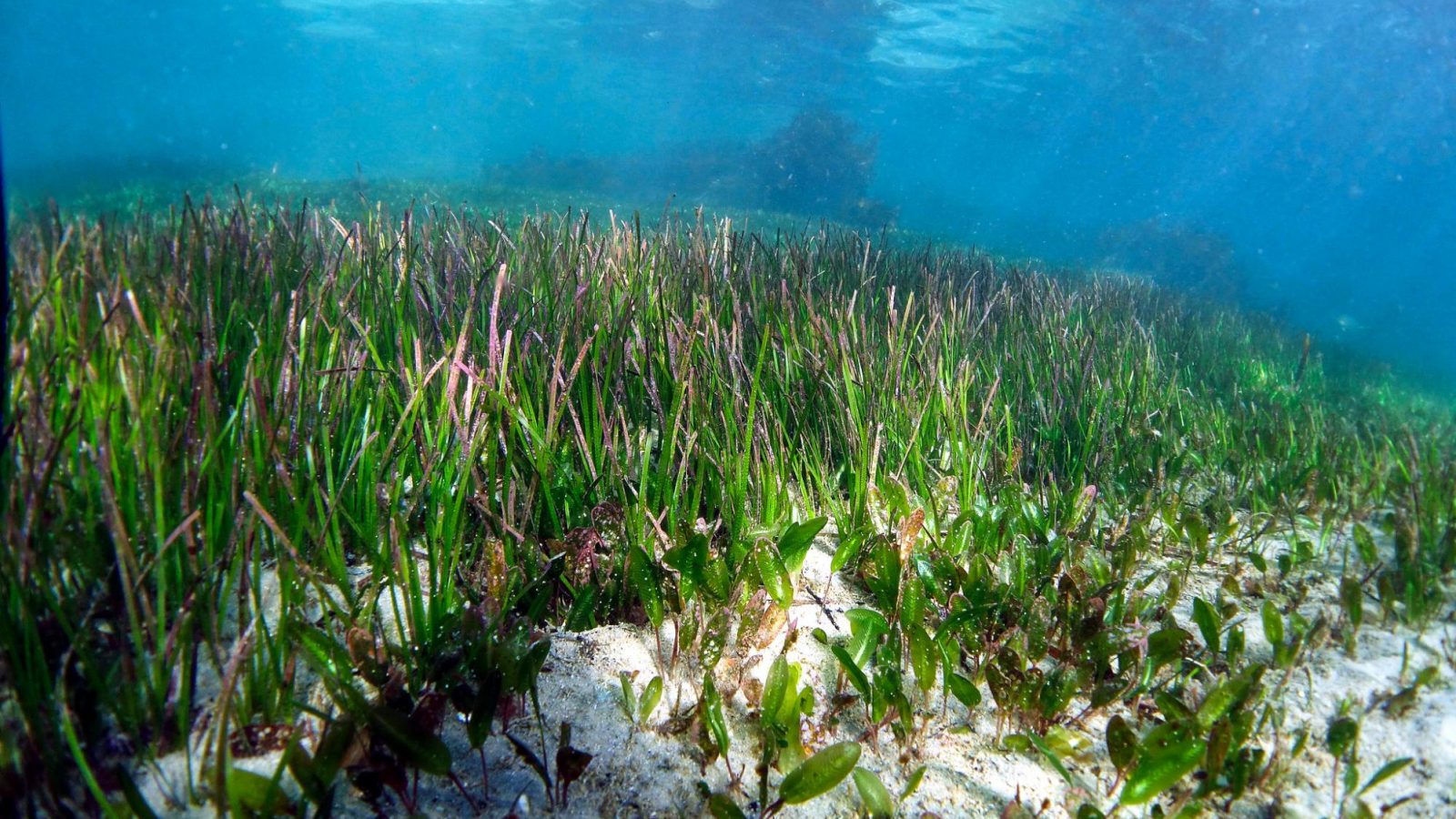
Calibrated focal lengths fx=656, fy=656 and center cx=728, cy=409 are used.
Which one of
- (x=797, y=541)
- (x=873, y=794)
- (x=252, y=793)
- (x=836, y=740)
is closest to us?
(x=252, y=793)

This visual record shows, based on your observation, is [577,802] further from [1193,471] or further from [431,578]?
[1193,471]

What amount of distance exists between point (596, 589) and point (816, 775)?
2.41ft

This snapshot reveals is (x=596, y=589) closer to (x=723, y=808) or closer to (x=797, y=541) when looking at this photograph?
(x=797, y=541)

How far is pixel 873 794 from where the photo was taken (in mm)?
1282

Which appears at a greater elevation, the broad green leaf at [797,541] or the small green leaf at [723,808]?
the broad green leaf at [797,541]

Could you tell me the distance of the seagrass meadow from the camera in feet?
3.90

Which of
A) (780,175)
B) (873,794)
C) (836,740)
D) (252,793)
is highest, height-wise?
(780,175)

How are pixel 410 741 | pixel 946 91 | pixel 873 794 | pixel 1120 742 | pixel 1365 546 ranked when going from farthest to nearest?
pixel 946 91 < pixel 1365 546 < pixel 1120 742 < pixel 873 794 < pixel 410 741

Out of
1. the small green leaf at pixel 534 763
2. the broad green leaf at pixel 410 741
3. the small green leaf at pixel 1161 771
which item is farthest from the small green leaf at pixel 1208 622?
the broad green leaf at pixel 410 741

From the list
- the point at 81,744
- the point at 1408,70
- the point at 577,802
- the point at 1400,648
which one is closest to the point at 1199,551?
the point at 1400,648

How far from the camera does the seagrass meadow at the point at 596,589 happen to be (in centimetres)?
119

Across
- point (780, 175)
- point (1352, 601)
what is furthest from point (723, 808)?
point (780, 175)

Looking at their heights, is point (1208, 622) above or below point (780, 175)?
below

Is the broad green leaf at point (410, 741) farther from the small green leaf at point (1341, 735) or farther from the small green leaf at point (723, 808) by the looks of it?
the small green leaf at point (1341, 735)
